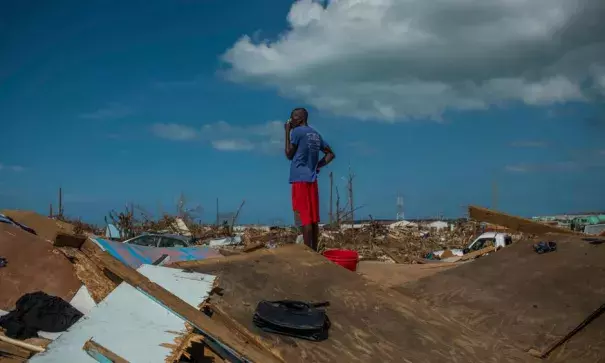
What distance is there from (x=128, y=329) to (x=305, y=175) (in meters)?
2.90

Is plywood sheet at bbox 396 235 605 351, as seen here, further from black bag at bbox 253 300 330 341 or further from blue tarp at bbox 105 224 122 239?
blue tarp at bbox 105 224 122 239

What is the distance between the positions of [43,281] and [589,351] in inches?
156

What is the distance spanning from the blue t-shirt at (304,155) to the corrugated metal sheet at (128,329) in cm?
230

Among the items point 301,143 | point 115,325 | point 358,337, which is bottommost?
point 358,337

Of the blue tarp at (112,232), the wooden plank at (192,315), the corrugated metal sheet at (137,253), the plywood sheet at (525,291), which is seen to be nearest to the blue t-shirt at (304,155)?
the corrugated metal sheet at (137,253)

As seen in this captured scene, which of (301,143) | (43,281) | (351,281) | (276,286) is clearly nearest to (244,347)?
(276,286)

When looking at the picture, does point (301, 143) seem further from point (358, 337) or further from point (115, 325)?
point (115, 325)

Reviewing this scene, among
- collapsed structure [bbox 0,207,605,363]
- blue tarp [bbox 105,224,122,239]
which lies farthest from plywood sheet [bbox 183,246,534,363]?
blue tarp [bbox 105,224,122,239]

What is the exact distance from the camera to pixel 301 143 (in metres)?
5.43

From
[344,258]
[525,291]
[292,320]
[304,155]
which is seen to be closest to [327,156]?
[304,155]

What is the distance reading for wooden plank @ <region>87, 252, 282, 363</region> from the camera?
8.94ft

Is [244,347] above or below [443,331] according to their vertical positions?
above

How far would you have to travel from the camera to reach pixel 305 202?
532cm

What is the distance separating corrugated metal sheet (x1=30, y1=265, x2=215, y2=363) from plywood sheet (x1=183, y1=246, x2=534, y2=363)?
490mm
